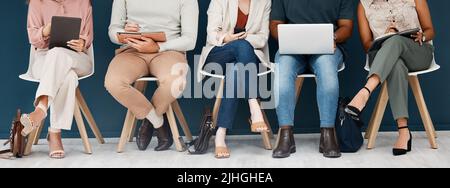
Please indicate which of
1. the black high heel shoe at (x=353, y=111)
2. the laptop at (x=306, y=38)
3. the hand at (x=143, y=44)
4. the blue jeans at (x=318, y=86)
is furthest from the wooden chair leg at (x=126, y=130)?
the black high heel shoe at (x=353, y=111)

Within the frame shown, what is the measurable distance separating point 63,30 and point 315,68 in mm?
1568

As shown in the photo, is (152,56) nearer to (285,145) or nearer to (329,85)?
(285,145)

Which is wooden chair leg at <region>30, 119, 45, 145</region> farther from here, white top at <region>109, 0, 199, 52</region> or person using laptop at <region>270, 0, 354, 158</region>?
person using laptop at <region>270, 0, 354, 158</region>

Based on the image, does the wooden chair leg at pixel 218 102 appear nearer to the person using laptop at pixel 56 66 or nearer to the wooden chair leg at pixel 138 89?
the wooden chair leg at pixel 138 89

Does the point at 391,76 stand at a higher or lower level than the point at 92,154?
higher

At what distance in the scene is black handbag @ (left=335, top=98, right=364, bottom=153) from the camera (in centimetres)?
446

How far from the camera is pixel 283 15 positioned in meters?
4.78

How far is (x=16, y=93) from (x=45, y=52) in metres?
0.70

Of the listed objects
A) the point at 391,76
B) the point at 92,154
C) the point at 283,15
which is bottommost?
the point at 92,154

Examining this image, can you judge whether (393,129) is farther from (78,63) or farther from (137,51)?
(78,63)

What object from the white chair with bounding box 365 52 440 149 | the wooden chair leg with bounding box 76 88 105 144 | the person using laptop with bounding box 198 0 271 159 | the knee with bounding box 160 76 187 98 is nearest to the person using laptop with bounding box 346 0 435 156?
the white chair with bounding box 365 52 440 149
